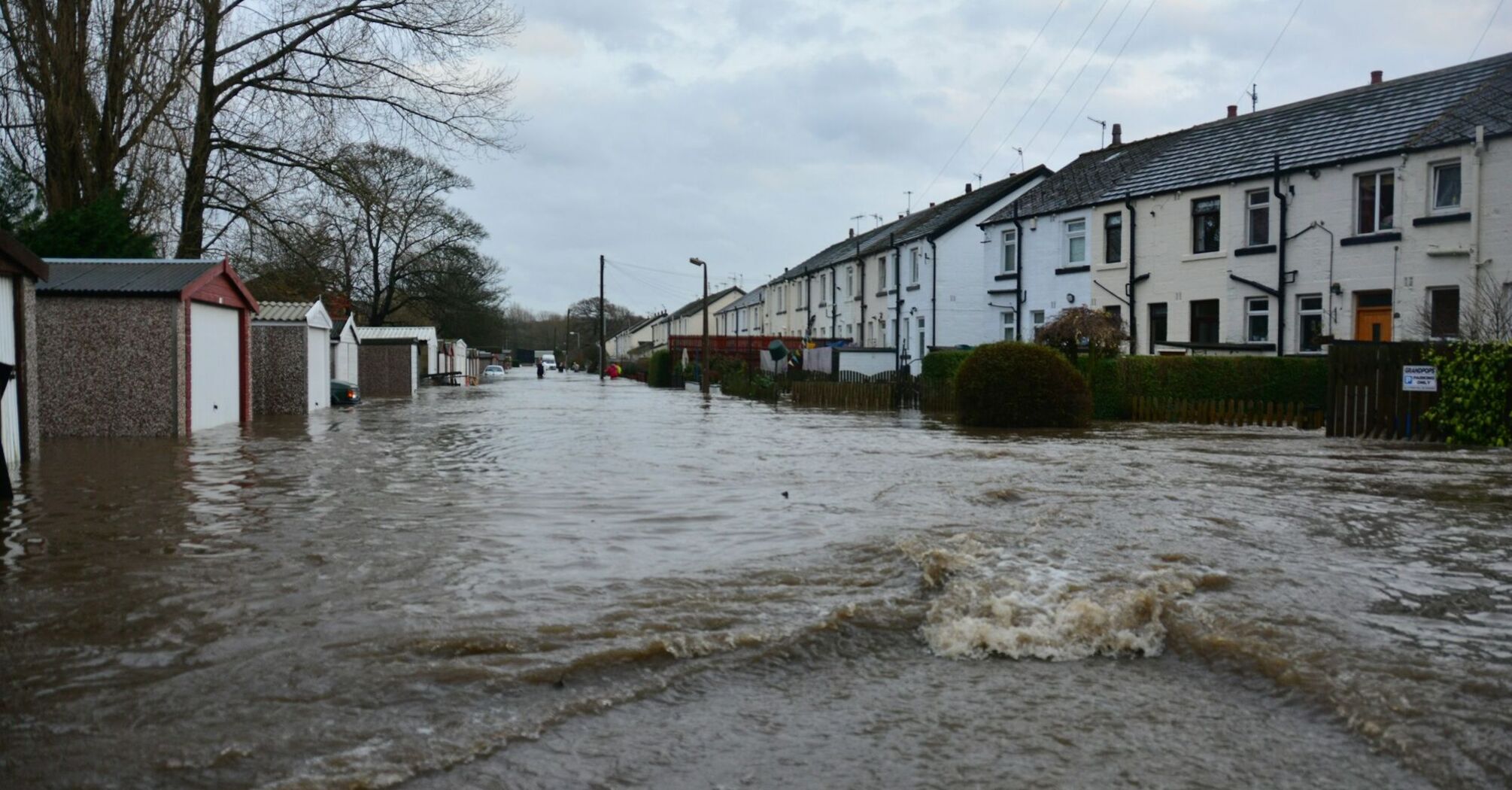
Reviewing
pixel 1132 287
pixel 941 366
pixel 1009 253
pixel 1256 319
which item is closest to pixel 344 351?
pixel 941 366

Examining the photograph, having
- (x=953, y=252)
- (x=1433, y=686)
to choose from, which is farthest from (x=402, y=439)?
(x=953, y=252)

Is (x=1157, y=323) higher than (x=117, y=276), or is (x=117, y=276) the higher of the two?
(x=117, y=276)

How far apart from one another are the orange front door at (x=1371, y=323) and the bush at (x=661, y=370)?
41032 millimetres

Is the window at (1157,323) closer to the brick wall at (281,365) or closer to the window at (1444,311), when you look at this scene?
the window at (1444,311)

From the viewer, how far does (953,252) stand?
4388 cm

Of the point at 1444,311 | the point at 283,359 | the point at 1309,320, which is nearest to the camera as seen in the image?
the point at 1444,311

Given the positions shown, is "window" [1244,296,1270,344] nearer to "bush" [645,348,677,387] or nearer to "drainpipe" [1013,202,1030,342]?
"drainpipe" [1013,202,1030,342]

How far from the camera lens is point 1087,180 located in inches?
1513

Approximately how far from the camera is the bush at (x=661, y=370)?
2532 inches

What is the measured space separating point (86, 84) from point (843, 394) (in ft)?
68.6

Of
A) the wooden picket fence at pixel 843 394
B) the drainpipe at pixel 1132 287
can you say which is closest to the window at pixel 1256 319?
the drainpipe at pixel 1132 287

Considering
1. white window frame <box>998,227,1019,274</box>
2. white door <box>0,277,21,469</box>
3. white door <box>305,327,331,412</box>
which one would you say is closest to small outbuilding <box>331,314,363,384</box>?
white door <box>305,327,331,412</box>

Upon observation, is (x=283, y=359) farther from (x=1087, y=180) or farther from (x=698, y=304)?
(x=698, y=304)

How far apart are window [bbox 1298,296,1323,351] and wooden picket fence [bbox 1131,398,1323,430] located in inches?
165
